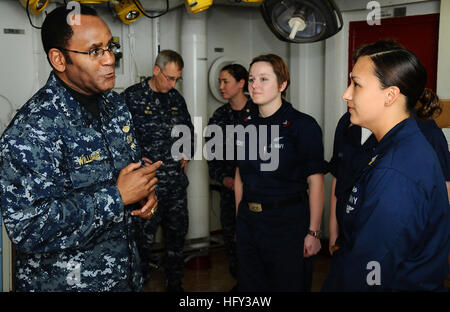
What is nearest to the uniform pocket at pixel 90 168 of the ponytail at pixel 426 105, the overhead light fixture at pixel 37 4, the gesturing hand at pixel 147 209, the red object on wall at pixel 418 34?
the gesturing hand at pixel 147 209

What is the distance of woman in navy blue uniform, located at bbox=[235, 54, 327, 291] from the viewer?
7.68 feet

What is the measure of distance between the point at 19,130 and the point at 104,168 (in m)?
0.31

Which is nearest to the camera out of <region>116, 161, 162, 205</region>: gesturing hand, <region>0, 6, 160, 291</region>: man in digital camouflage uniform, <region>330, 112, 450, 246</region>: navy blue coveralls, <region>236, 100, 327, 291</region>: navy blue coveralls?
<region>0, 6, 160, 291</region>: man in digital camouflage uniform

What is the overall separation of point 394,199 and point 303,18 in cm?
108

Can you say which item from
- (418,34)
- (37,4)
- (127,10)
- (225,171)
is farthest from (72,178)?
(418,34)

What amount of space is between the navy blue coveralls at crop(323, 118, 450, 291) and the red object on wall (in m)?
2.57

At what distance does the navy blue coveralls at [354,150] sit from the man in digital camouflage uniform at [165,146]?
1463mm

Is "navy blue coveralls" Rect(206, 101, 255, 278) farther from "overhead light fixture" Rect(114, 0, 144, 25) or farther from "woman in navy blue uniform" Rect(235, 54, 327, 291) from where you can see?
"woman in navy blue uniform" Rect(235, 54, 327, 291)

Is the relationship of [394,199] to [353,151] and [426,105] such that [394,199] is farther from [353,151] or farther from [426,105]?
[353,151]

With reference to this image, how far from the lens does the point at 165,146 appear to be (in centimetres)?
340

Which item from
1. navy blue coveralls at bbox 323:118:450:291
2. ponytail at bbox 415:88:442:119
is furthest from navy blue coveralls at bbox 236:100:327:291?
navy blue coveralls at bbox 323:118:450:291

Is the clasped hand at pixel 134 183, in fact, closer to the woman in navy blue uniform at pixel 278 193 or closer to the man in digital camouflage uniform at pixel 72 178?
the man in digital camouflage uniform at pixel 72 178

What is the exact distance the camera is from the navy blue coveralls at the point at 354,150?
2029 millimetres
